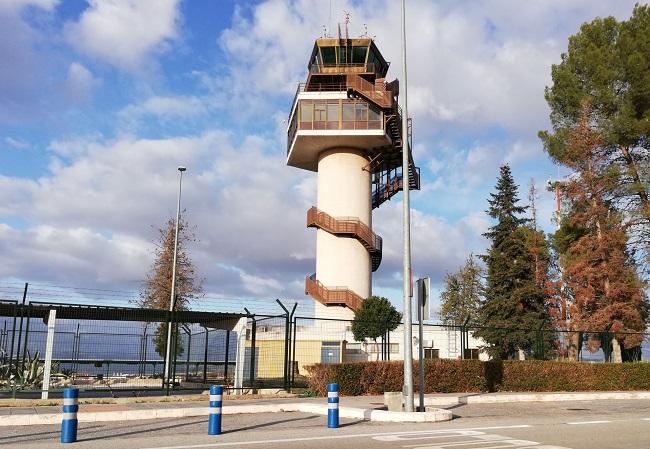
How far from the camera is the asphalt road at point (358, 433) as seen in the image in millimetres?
10500

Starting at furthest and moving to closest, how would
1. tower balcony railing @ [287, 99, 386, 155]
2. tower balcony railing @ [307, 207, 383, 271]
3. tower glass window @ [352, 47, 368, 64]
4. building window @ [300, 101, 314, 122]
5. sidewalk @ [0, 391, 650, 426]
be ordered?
tower glass window @ [352, 47, 368, 64]
building window @ [300, 101, 314, 122]
tower balcony railing @ [307, 207, 383, 271]
tower balcony railing @ [287, 99, 386, 155]
sidewalk @ [0, 391, 650, 426]

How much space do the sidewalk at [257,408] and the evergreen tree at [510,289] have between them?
21797mm

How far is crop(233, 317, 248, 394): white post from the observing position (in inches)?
836

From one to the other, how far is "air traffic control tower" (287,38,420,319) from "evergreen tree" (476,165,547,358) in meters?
8.34

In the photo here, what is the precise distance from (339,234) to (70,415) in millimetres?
35903

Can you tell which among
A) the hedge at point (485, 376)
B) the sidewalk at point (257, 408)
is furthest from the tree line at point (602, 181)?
the sidewalk at point (257, 408)

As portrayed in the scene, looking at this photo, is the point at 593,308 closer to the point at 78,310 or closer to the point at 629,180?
the point at 629,180

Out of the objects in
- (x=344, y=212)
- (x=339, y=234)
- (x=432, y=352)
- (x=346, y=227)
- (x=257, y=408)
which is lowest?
(x=257, y=408)

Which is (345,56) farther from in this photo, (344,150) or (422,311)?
(422,311)

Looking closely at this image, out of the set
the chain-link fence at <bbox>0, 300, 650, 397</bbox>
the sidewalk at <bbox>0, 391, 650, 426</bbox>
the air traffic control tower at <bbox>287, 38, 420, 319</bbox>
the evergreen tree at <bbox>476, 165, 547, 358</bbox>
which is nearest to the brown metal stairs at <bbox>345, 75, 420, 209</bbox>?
the air traffic control tower at <bbox>287, 38, 420, 319</bbox>

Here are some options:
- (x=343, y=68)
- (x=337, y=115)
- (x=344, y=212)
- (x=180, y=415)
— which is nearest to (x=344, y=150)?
(x=337, y=115)

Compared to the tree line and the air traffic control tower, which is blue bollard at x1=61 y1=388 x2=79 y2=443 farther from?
the air traffic control tower

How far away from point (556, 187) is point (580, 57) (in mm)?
7567

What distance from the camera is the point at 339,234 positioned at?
45812 millimetres
